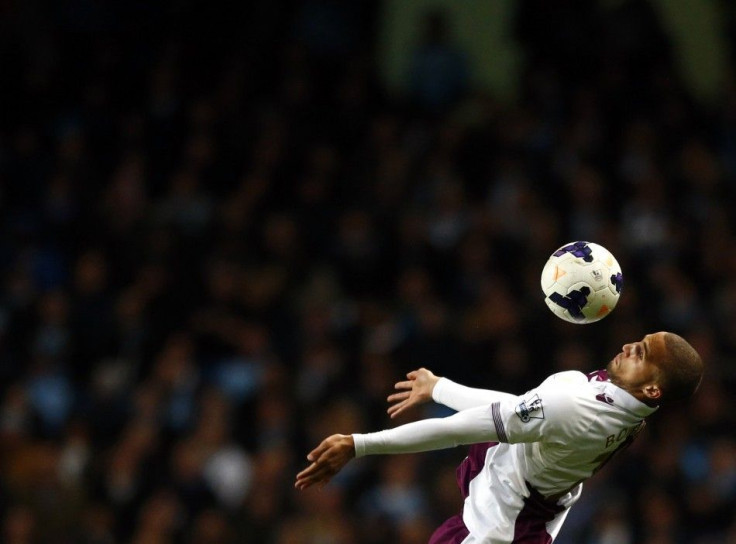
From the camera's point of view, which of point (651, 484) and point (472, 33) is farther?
point (472, 33)

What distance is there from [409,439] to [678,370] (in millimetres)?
990

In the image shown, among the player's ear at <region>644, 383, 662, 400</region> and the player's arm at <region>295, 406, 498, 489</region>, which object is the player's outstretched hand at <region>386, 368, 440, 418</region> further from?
the player's ear at <region>644, 383, 662, 400</region>

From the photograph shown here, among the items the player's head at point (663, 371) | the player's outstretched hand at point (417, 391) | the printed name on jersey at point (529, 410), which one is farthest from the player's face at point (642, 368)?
the player's outstretched hand at point (417, 391)

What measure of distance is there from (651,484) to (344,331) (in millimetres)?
2400

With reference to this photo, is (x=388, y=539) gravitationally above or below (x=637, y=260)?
below

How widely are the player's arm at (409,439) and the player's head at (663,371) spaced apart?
1.83 feet

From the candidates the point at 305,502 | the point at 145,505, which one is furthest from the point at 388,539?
the point at 145,505

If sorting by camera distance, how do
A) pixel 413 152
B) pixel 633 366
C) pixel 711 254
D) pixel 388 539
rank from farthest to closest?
pixel 413 152 → pixel 711 254 → pixel 388 539 → pixel 633 366

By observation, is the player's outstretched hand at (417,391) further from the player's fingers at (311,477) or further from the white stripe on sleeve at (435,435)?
the player's fingers at (311,477)

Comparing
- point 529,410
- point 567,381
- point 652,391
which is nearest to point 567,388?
point 567,381

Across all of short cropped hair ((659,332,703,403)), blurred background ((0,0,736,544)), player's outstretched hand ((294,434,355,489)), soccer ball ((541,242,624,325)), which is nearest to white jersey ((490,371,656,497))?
short cropped hair ((659,332,703,403))

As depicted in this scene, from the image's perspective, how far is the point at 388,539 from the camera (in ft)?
30.1

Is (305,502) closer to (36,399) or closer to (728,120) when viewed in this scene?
(36,399)

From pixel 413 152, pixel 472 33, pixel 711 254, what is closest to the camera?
pixel 711 254
